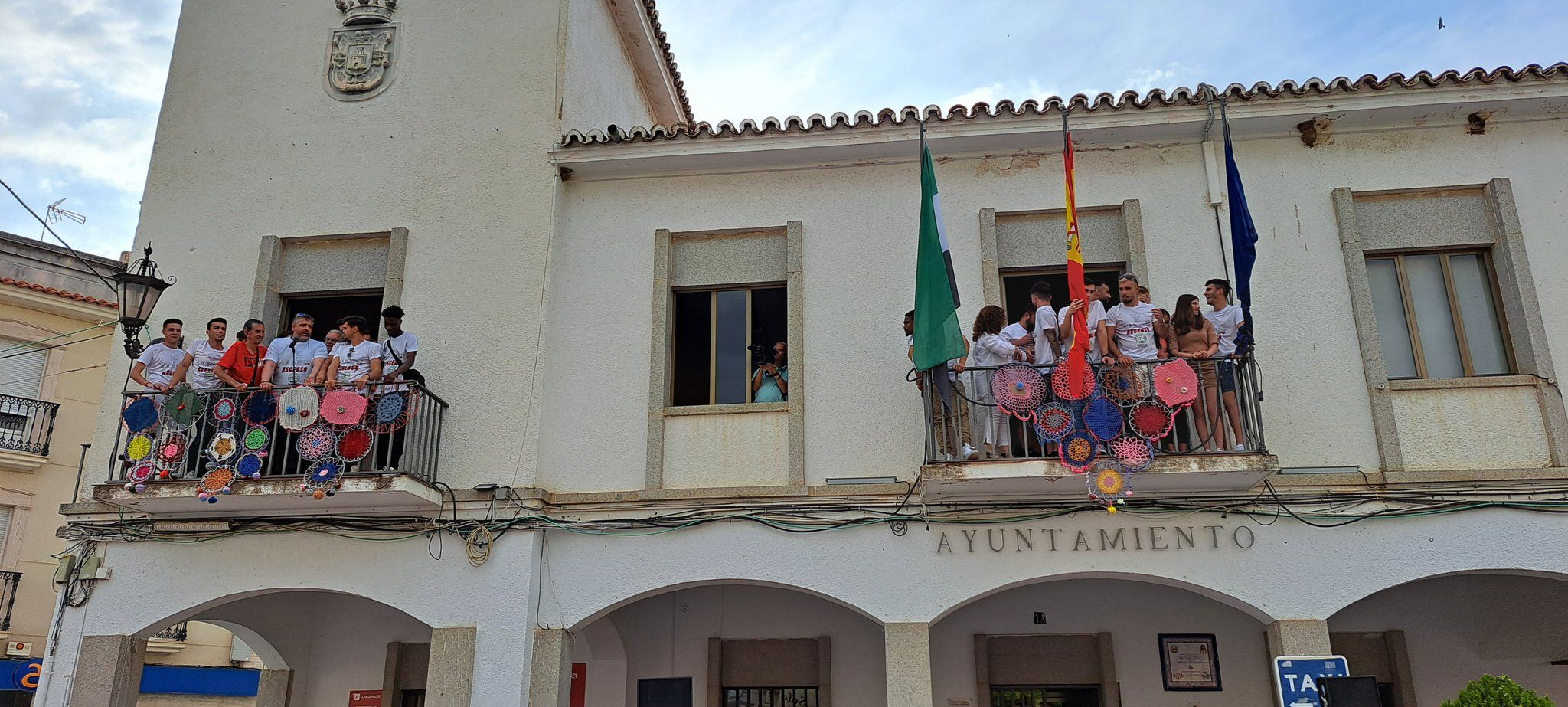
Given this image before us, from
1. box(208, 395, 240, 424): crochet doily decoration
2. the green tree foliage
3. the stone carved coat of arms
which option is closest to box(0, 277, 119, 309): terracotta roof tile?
the stone carved coat of arms

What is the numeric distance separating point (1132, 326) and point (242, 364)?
7116 mm

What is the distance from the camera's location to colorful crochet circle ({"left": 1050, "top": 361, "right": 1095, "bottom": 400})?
8.13m

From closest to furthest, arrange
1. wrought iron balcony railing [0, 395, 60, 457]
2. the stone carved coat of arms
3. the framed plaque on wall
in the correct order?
the framed plaque on wall
the stone carved coat of arms
wrought iron balcony railing [0, 395, 60, 457]

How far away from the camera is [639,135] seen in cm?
995

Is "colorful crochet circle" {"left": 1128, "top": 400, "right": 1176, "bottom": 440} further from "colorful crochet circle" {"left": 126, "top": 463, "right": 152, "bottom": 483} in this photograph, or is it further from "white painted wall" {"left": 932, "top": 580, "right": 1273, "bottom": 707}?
"colorful crochet circle" {"left": 126, "top": 463, "right": 152, "bottom": 483}

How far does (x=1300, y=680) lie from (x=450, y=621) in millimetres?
6063

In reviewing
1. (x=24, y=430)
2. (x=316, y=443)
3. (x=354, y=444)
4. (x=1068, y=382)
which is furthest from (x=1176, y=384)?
(x=24, y=430)

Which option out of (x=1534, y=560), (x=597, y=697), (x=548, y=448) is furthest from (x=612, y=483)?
(x=1534, y=560)

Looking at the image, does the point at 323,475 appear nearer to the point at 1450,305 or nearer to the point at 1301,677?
the point at 1301,677

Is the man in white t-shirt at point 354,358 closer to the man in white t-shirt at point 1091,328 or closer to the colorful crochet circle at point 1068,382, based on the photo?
the colorful crochet circle at point 1068,382

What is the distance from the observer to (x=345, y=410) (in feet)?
28.5

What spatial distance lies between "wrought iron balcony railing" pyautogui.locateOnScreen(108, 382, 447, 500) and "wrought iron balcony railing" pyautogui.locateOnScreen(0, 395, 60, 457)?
28.5 feet

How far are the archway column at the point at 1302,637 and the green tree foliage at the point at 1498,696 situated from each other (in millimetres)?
1507

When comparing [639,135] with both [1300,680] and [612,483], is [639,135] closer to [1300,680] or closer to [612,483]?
[612,483]
